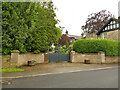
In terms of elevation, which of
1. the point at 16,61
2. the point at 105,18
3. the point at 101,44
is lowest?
the point at 16,61

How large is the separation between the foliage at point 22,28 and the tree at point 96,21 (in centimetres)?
2196

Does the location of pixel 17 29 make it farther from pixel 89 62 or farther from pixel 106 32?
pixel 106 32

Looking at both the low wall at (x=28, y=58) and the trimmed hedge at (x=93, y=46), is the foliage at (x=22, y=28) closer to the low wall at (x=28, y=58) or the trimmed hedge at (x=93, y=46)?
the low wall at (x=28, y=58)

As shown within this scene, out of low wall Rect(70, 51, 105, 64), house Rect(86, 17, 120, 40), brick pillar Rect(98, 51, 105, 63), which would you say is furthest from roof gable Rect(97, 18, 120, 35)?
low wall Rect(70, 51, 105, 64)

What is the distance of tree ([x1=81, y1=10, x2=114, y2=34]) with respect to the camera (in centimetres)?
2841

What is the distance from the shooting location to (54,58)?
1342cm

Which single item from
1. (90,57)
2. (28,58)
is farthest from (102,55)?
(28,58)

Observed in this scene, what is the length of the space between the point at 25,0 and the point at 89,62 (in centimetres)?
1129

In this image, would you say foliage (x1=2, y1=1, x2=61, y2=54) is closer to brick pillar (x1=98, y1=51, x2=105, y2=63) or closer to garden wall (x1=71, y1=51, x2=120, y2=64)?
garden wall (x1=71, y1=51, x2=120, y2=64)

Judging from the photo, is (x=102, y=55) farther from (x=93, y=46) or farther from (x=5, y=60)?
(x=5, y=60)

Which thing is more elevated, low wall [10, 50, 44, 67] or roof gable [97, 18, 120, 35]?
roof gable [97, 18, 120, 35]

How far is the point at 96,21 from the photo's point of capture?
29438 mm

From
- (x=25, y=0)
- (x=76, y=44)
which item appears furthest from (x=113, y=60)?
(x=25, y=0)

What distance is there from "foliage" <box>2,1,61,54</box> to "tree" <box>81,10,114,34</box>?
72.0 ft
